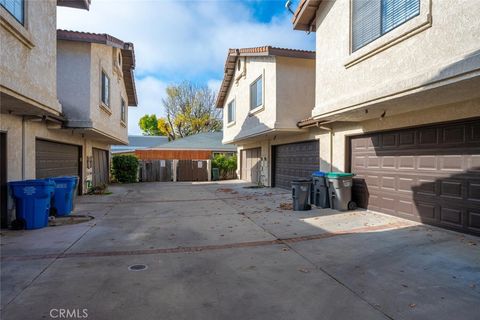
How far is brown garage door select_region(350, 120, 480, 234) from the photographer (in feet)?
21.7

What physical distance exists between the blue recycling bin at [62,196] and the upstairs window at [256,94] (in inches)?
363

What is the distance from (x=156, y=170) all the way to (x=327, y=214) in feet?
58.9

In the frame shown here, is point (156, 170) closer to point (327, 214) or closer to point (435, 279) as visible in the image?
point (327, 214)

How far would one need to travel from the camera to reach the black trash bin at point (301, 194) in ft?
32.7

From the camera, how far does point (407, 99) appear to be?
6652 millimetres

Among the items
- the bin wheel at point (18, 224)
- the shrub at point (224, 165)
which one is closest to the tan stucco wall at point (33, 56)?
the bin wheel at point (18, 224)

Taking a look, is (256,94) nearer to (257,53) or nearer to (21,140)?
(257,53)

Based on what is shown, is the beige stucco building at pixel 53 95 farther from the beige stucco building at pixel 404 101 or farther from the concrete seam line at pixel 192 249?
A: the beige stucco building at pixel 404 101

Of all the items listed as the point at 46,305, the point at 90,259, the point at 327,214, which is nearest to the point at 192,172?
the point at 327,214

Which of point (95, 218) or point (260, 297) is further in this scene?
point (95, 218)

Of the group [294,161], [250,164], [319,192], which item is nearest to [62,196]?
[319,192]

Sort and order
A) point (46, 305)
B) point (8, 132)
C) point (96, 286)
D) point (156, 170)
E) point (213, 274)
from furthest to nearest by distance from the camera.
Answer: point (156, 170), point (8, 132), point (213, 274), point (96, 286), point (46, 305)

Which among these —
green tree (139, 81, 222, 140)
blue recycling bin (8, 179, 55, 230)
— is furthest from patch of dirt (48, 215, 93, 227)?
green tree (139, 81, 222, 140)

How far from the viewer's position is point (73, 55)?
11383 mm
